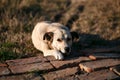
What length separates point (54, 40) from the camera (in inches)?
244

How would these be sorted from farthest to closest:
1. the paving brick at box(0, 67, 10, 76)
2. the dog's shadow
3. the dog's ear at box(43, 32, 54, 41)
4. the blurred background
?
1. the dog's shadow
2. the blurred background
3. the dog's ear at box(43, 32, 54, 41)
4. the paving brick at box(0, 67, 10, 76)

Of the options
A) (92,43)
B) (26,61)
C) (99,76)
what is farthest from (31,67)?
(92,43)

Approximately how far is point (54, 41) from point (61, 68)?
82cm

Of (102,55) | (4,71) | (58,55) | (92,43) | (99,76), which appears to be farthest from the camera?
(92,43)

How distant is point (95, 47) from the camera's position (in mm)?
7062

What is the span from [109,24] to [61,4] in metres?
2.71

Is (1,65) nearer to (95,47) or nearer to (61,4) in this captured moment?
(95,47)

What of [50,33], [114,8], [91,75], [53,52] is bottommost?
[91,75]

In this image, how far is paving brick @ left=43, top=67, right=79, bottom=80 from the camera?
16.9 ft

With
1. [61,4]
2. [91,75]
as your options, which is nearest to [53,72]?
[91,75]

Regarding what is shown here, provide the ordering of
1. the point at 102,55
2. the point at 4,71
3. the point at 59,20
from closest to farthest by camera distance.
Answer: the point at 4,71 < the point at 102,55 < the point at 59,20

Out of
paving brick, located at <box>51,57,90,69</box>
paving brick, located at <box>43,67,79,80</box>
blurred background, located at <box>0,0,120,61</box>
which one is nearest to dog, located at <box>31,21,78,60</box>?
paving brick, located at <box>51,57,90,69</box>

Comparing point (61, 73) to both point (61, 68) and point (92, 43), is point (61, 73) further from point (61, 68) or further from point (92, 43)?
point (92, 43)

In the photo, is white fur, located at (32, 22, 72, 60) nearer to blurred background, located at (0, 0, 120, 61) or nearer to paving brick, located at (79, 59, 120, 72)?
blurred background, located at (0, 0, 120, 61)
